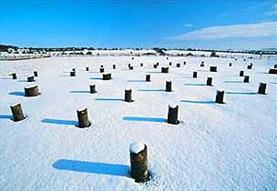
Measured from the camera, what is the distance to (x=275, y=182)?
4711mm

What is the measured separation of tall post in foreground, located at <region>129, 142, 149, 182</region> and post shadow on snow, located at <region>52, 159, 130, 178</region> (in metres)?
0.30

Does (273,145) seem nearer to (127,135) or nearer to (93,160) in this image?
(127,135)

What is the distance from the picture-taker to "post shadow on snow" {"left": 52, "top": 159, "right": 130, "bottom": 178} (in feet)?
16.6

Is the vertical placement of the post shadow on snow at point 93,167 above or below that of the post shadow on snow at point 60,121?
below

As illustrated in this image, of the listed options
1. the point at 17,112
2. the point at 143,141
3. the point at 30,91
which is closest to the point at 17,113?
the point at 17,112

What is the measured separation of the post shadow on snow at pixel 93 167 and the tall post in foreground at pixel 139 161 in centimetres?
30

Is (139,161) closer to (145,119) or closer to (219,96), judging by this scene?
(145,119)

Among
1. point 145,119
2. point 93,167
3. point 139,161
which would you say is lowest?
point 93,167

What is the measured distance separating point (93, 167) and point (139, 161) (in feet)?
4.53

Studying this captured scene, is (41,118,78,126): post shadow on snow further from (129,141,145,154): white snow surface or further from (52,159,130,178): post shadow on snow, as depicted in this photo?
(129,141,145,154): white snow surface

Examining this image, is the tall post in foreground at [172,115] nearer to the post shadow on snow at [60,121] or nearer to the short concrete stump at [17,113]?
the post shadow on snow at [60,121]

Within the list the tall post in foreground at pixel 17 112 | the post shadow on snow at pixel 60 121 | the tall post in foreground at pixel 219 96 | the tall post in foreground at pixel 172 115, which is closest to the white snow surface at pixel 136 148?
the tall post in foreground at pixel 172 115

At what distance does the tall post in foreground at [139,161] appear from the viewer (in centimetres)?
456

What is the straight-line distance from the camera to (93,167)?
5.27m
